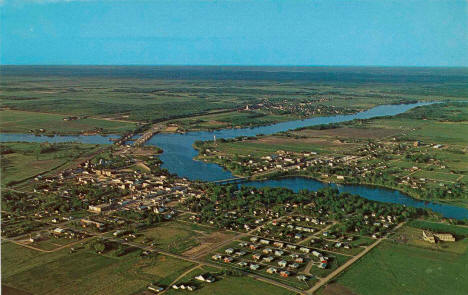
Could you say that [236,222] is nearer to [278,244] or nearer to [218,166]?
[278,244]

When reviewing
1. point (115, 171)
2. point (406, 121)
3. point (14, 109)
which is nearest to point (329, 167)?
point (115, 171)

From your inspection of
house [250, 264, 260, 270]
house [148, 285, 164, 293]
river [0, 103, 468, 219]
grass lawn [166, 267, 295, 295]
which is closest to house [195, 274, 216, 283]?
grass lawn [166, 267, 295, 295]

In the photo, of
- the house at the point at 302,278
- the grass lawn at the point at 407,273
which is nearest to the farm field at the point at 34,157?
the house at the point at 302,278

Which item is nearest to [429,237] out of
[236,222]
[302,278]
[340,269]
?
[340,269]

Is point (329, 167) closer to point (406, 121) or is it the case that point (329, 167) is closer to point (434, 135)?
point (434, 135)

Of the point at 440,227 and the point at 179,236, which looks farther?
the point at 440,227
